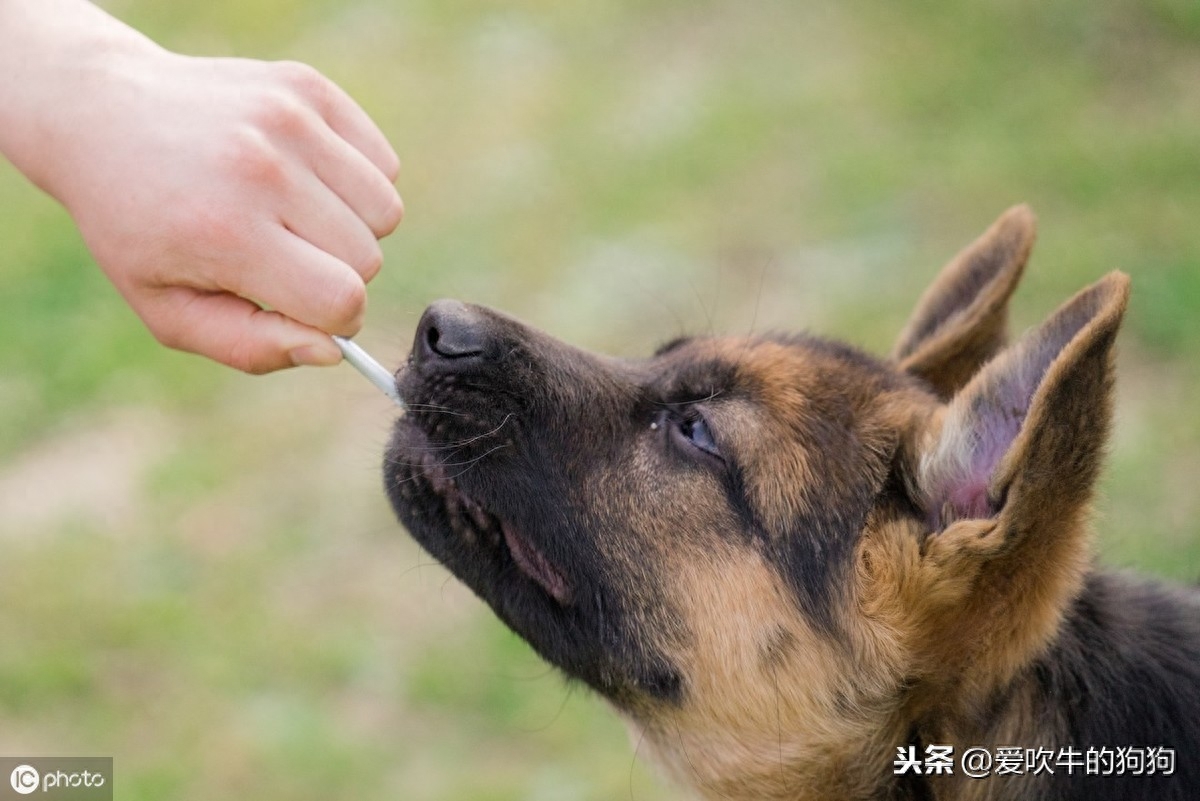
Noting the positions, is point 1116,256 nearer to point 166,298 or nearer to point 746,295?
point 746,295

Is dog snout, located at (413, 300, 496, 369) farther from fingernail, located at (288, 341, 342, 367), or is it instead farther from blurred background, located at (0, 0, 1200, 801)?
blurred background, located at (0, 0, 1200, 801)

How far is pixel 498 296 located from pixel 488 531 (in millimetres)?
4618

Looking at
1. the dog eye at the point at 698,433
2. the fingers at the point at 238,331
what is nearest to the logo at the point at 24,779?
the fingers at the point at 238,331

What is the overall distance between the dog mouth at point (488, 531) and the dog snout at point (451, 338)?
248 mm

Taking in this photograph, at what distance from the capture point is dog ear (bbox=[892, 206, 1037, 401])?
14.7 ft

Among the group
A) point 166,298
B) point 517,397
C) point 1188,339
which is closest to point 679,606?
point 517,397

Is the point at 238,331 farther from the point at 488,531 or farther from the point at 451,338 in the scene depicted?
the point at 488,531

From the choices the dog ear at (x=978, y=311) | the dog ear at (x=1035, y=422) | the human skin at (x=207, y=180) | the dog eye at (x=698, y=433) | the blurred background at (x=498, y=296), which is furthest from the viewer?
the blurred background at (x=498, y=296)

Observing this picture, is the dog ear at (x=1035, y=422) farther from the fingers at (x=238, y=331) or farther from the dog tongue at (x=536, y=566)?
the fingers at (x=238, y=331)

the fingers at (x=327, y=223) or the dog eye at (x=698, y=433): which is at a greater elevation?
the fingers at (x=327, y=223)

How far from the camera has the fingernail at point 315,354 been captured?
11.9ft

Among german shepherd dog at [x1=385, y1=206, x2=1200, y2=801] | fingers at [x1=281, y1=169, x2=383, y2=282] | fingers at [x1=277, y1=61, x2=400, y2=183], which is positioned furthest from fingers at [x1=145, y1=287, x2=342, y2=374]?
fingers at [x1=277, y1=61, x2=400, y2=183]

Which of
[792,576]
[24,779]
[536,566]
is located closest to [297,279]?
[536,566]

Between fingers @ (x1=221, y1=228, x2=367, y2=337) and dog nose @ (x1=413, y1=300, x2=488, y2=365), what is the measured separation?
0.34 metres
